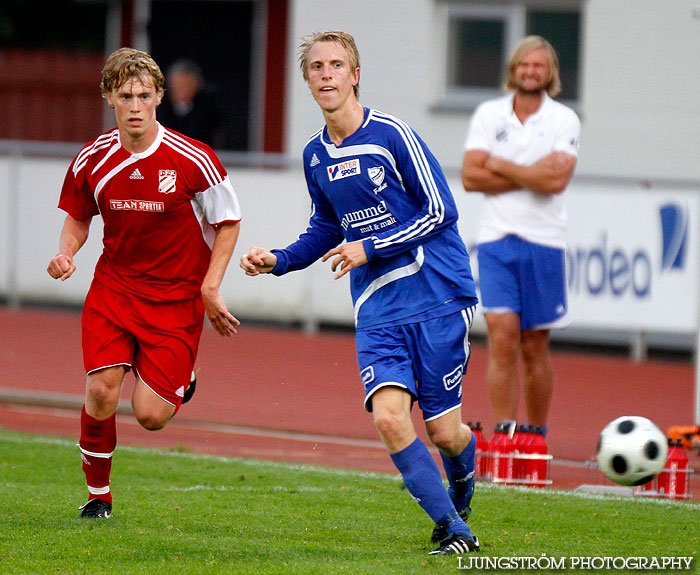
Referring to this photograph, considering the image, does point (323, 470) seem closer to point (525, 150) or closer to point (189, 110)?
point (525, 150)

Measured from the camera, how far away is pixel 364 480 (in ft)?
→ 26.5

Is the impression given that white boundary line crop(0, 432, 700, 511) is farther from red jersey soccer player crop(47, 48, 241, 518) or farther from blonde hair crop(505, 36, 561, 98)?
blonde hair crop(505, 36, 561, 98)

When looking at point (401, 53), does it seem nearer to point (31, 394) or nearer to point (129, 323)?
point (31, 394)

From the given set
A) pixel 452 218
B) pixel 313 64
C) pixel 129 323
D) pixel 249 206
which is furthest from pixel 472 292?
pixel 249 206

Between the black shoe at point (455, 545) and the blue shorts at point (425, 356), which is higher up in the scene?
the blue shorts at point (425, 356)

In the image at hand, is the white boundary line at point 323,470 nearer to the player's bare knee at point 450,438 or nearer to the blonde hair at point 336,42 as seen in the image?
the player's bare knee at point 450,438

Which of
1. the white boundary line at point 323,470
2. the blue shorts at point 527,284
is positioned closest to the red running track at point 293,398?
the white boundary line at point 323,470

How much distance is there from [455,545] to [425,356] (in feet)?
2.70

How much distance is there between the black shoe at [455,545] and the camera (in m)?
5.82

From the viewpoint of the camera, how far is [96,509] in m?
6.73

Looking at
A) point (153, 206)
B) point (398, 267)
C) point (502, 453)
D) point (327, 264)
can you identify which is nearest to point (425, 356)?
point (398, 267)

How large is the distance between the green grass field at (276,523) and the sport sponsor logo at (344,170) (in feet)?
5.45

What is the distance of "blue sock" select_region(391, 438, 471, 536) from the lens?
5852 mm

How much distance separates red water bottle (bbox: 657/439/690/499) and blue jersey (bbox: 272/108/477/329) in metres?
2.09
